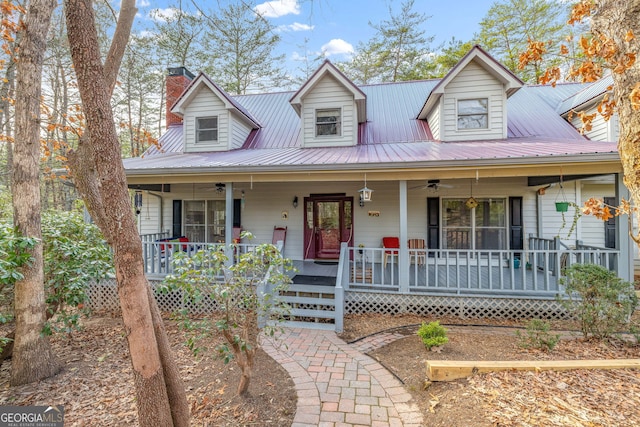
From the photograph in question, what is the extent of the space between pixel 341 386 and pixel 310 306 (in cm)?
248

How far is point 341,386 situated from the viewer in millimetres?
3396

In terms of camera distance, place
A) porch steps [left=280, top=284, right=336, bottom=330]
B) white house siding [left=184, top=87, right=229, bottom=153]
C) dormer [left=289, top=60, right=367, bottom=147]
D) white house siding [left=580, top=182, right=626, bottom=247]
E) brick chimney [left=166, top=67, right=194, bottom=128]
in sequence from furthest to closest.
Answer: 1. brick chimney [left=166, top=67, right=194, bottom=128]
2. white house siding [left=184, top=87, right=229, bottom=153]
3. dormer [left=289, top=60, right=367, bottom=147]
4. white house siding [left=580, top=182, right=626, bottom=247]
5. porch steps [left=280, top=284, right=336, bottom=330]

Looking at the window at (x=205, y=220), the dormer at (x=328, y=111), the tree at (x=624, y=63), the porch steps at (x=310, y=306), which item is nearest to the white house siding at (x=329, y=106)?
the dormer at (x=328, y=111)

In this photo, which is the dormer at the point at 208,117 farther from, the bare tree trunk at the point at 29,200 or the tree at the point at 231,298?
the tree at the point at 231,298

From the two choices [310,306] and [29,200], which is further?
[310,306]

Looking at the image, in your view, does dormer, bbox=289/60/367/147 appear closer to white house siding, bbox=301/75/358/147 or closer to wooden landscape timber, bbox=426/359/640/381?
white house siding, bbox=301/75/358/147

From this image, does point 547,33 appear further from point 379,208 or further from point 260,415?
point 260,415

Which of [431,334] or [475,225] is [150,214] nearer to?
[431,334]

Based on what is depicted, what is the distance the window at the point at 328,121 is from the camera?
832cm

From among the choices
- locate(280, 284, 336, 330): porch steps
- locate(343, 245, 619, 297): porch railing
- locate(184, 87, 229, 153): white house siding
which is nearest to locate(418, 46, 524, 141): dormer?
locate(343, 245, 619, 297): porch railing

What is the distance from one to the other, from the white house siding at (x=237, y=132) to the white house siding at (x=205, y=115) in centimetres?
18

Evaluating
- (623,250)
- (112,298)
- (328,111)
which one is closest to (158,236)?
(112,298)

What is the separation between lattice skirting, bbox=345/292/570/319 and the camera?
539cm

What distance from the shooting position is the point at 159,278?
6.50m
